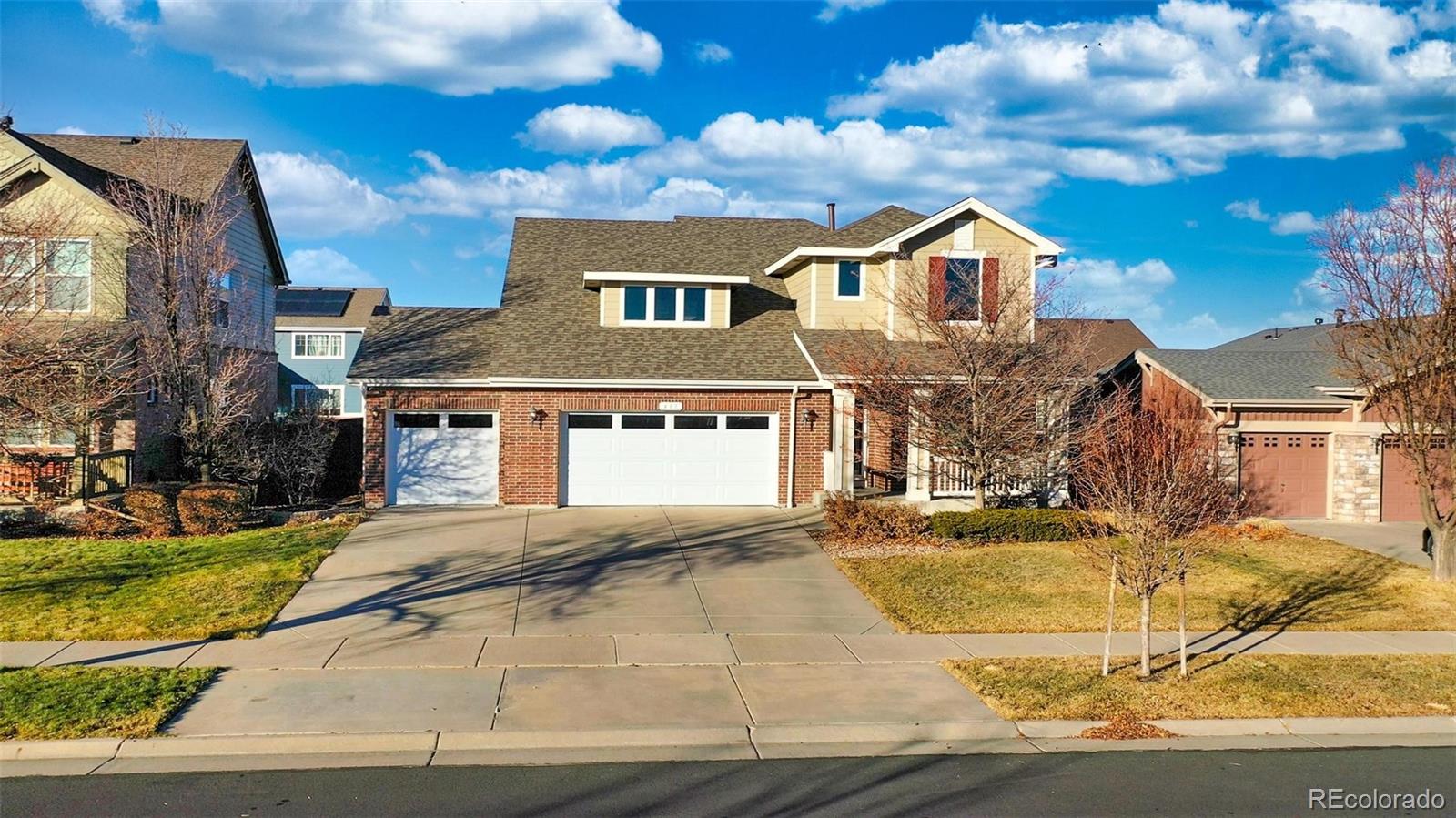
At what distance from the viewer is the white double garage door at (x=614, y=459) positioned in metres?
21.4

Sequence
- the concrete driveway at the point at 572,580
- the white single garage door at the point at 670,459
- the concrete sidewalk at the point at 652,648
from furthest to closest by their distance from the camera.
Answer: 1. the white single garage door at the point at 670,459
2. the concrete driveway at the point at 572,580
3. the concrete sidewalk at the point at 652,648

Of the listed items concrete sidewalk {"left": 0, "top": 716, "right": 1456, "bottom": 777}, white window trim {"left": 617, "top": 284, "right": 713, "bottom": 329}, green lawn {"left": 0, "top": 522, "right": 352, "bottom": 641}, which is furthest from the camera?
white window trim {"left": 617, "top": 284, "right": 713, "bottom": 329}

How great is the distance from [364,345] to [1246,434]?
1901 cm

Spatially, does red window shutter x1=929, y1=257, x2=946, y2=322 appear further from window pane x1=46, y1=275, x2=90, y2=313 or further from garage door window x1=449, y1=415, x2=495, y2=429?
window pane x1=46, y1=275, x2=90, y2=313

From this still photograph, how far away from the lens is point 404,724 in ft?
28.5

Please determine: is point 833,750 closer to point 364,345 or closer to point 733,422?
point 733,422

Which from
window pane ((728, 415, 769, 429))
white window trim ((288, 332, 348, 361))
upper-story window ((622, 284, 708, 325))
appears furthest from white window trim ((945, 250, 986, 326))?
white window trim ((288, 332, 348, 361))

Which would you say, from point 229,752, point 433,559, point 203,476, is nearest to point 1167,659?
point 229,752

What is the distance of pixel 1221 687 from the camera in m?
10.2

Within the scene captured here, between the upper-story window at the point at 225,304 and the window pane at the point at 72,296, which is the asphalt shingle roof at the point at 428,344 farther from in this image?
the window pane at the point at 72,296

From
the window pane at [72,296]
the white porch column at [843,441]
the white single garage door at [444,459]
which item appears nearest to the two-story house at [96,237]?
the window pane at [72,296]

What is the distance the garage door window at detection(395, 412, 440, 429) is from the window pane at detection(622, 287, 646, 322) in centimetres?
505

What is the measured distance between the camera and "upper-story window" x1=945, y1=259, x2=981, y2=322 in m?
21.2

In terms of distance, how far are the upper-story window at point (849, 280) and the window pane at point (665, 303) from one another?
3.76m
